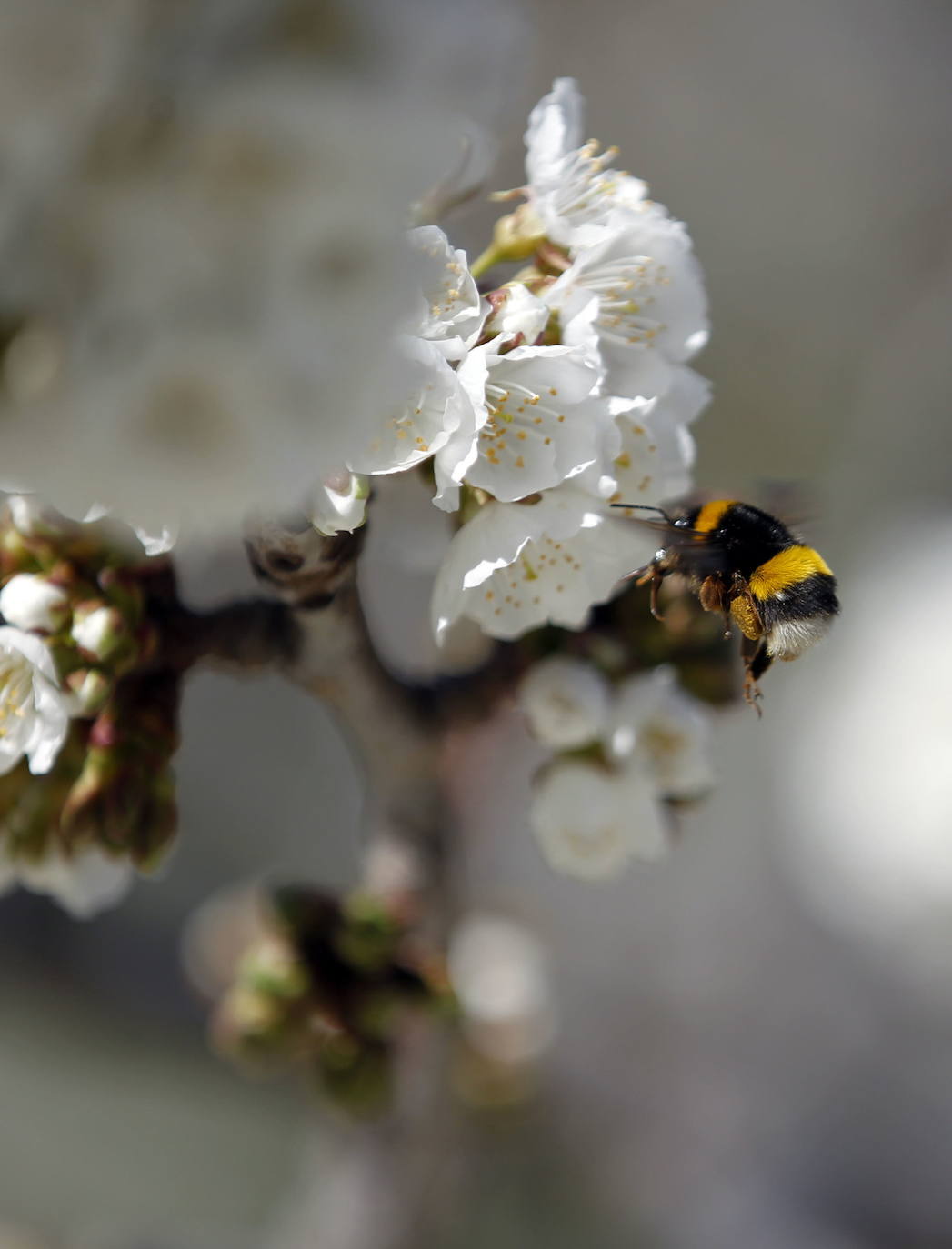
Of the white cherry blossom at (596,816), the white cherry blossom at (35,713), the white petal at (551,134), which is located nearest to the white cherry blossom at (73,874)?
the white cherry blossom at (35,713)

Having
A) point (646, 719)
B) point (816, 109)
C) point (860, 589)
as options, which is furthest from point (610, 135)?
point (646, 719)

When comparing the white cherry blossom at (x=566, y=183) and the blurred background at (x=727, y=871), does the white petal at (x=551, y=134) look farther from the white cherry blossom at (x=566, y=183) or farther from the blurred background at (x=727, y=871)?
the blurred background at (x=727, y=871)

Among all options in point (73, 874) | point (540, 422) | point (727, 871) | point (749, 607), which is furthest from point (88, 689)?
point (727, 871)

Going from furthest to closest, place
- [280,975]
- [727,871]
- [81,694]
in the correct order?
[727,871] < [280,975] < [81,694]

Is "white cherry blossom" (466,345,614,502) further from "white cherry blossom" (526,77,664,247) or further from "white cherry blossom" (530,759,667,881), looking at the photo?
"white cherry blossom" (530,759,667,881)

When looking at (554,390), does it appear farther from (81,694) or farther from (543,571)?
(81,694)

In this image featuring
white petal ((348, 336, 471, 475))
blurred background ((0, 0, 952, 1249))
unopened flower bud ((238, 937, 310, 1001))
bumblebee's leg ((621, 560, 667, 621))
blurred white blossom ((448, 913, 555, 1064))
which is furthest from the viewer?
blurred background ((0, 0, 952, 1249))

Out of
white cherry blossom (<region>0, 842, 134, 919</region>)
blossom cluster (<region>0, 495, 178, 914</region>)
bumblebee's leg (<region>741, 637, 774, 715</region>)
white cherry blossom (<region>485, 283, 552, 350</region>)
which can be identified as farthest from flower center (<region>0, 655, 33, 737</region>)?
bumblebee's leg (<region>741, 637, 774, 715</region>)
